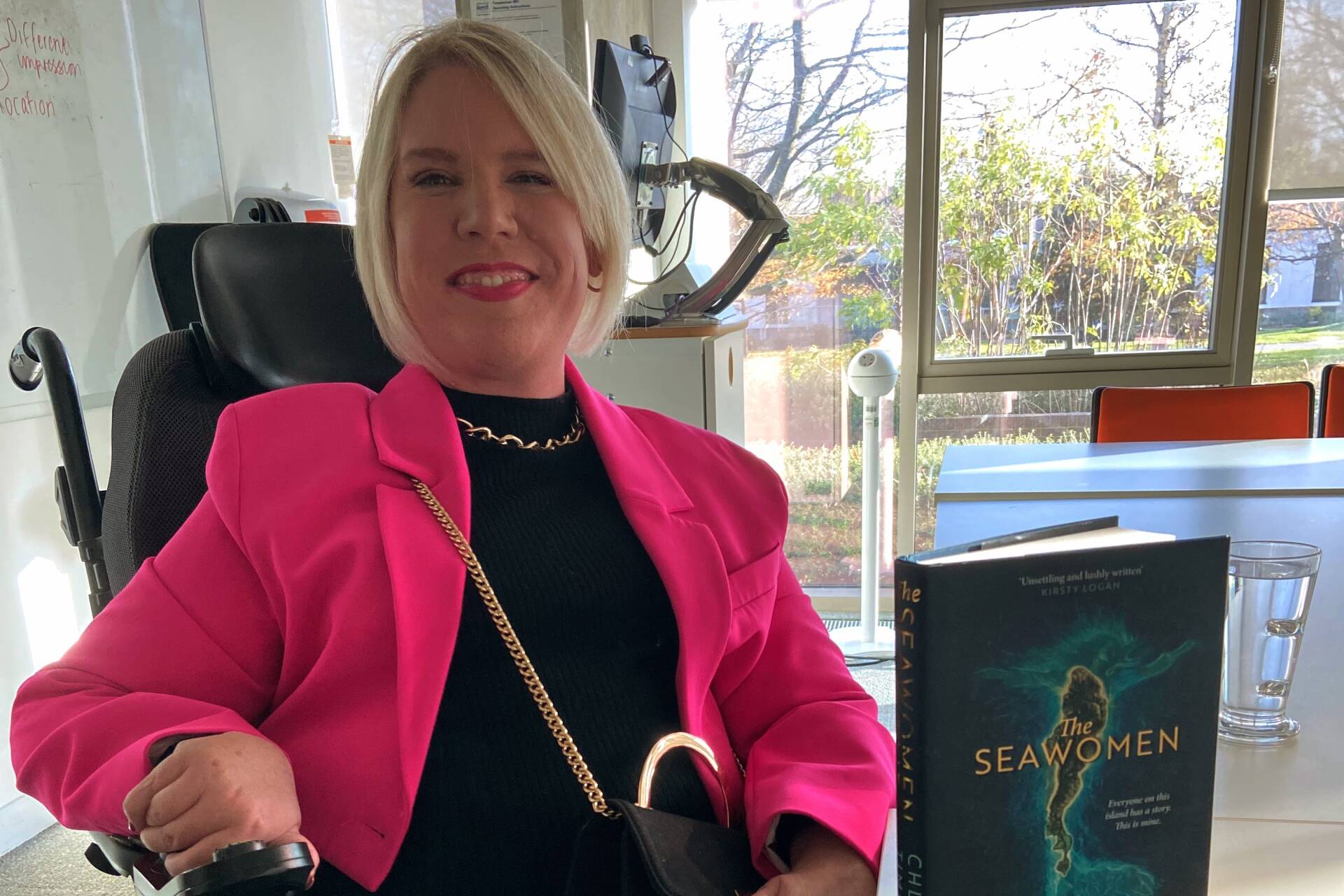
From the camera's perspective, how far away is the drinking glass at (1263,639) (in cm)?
66

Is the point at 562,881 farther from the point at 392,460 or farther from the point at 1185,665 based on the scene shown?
the point at 1185,665

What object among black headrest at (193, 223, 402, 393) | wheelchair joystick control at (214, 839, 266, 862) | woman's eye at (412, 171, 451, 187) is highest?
woman's eye at (412, 171, 451, 187)

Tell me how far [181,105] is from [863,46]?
194 cm

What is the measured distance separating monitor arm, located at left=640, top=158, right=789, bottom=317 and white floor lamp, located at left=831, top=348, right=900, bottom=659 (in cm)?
53

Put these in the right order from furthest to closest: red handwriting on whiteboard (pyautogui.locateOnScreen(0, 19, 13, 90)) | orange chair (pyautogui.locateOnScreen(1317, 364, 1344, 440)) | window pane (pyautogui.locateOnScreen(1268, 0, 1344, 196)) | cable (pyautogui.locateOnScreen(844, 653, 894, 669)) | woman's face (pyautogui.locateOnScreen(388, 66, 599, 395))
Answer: cable (pyautogui.locateOnScreen(844, 653, 894, 669)) < window pane (pyautogui.locateOnScreen(1268, 0, 1344, 196)) < orange chair (pyautogui.locateOnScreen(1317, 364, 1344, 440)) < red handwriting on whiteboard (pyautogui.locateOnScreen(0, 19, 13, 90)) < woman's face (pyautogui.locateOnScreen(388, 66, 599, 395))

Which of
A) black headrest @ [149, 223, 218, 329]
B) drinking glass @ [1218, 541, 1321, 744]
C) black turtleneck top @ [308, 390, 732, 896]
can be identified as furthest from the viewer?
black headrest @ [149, 223, 218, 329]

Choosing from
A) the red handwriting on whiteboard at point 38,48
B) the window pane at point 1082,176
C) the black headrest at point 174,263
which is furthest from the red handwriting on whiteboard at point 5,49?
the window pane at point 1082,176

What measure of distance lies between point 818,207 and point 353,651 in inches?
100

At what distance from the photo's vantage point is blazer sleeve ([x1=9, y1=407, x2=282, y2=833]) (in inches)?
27.3

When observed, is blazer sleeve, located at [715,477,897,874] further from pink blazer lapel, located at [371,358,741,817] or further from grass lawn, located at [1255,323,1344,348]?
grass lawn, located at [1255,323,1344,348]

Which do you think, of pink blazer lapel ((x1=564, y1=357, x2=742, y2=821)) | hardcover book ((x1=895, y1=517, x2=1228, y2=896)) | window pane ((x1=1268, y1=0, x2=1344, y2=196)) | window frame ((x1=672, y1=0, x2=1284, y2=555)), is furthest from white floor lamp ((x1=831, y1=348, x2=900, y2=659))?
hardcover book ((x1=895, y1=517, x2=1228, y2=896))

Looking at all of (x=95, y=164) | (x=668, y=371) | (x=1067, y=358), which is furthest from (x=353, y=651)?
(x=1067, y=358)

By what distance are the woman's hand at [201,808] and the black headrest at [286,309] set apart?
0.52 m

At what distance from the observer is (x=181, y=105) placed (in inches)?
91.1
